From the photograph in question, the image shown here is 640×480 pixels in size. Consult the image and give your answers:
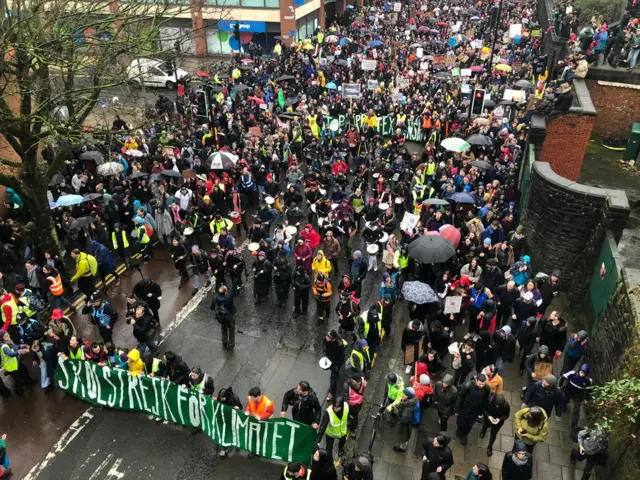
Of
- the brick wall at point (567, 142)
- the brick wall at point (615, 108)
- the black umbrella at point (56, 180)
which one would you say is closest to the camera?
the brick wall at point (567, 142)

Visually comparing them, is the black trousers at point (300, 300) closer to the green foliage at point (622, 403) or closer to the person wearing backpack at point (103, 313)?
the person wearing backpack at point (103, 313)

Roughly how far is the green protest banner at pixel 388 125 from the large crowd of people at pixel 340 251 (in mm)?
84

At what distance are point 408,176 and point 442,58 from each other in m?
16.4

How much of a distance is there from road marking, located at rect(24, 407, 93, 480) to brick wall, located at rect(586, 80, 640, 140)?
1823cm

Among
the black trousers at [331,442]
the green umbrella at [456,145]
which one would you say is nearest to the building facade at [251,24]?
Answer: the green umbrella at [456,145]

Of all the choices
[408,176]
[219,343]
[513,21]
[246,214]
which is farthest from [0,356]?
[513,21]

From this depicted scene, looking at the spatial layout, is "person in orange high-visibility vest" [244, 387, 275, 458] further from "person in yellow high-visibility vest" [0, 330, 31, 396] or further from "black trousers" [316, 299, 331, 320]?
"person in yellow high-visibility vest" [0, 330, 31, 396]

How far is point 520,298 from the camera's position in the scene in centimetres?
1028

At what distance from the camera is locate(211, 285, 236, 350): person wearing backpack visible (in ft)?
34.5

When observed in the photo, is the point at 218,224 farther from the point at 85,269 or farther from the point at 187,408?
the point at 187,408

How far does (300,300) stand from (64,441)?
17.6 ft

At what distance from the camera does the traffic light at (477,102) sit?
20467mm

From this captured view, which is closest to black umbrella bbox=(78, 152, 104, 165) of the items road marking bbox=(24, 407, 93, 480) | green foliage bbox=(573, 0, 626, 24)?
road marking bbox=(24, 407, 93, 480)

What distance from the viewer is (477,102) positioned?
20.8 meters
